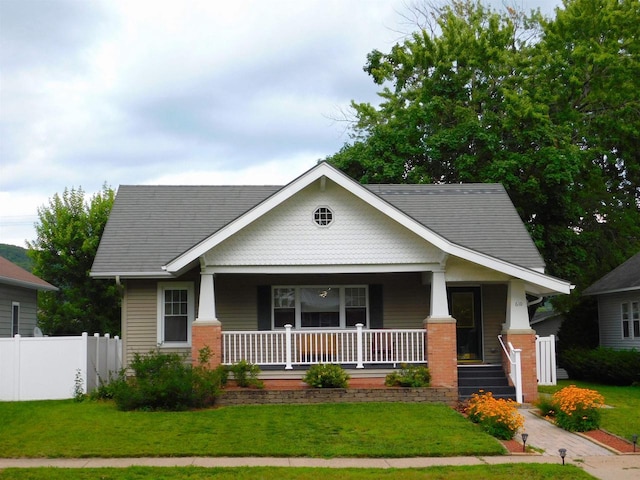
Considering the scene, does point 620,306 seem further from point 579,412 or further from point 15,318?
point 15,318

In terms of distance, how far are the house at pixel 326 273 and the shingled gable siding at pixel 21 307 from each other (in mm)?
6096

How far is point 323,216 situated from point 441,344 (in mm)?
4038

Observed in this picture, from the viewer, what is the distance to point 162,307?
820 inches

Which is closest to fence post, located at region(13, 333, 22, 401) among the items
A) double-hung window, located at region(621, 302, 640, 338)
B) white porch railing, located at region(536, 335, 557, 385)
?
white porch railing, located at region(536, 335, 557, 385)

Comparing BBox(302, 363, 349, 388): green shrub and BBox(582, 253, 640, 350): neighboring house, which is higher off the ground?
BBox(582, 253, 640, 350): neighboring house

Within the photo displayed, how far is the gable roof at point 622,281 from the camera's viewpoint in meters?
27.4

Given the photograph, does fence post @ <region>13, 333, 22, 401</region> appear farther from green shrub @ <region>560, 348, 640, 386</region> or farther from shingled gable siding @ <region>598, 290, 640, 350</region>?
shingled gable siding @ <region>598, 290, 640, 350</region>

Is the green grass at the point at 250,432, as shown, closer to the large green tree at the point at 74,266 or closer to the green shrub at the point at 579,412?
the green shrub at the point at 579,412

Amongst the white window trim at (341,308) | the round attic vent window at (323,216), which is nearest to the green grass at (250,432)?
the white window trim at (341,308)

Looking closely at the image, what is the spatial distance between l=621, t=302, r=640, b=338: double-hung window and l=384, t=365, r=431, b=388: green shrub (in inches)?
498

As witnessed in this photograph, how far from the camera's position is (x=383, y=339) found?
20.6 metres

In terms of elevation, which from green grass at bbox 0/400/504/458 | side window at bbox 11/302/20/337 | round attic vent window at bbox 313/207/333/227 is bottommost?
green grass at bbox 0/400/504/458

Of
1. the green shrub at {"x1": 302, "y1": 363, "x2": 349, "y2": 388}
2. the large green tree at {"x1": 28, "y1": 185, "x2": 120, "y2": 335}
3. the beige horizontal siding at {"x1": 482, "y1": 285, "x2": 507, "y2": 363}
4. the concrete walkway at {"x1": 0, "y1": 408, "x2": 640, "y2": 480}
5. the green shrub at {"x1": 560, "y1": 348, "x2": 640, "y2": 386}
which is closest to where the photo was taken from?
the concrete walkway at {"x1": 0, "y1": 408, "x2": 640, "y2": 480}

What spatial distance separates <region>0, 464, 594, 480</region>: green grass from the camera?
1112cm
